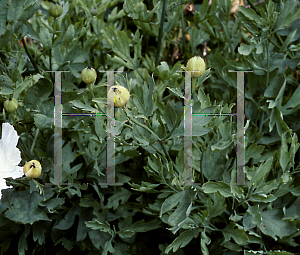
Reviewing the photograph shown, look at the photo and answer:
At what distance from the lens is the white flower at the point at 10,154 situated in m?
0.56

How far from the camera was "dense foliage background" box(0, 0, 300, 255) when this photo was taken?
64 cm

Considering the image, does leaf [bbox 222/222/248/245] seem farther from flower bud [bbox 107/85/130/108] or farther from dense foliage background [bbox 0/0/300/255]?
flower bud [bbox 107/85/130/108]

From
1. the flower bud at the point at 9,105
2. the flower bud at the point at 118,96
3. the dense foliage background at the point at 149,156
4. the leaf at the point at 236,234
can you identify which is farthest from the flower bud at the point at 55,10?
the leaf at the point at 236,234

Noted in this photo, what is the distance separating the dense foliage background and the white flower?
30mm

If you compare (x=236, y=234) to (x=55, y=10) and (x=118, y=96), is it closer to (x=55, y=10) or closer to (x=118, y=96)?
(x=118, y=96)

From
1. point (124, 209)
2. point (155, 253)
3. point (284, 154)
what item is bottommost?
point (155, 253)

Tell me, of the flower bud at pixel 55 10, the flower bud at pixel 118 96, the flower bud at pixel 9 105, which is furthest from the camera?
the flower bud at pixel 55 10

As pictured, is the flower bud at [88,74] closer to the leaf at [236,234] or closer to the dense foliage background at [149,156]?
the dense foliage background at [149,156]

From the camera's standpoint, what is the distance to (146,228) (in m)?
0.71

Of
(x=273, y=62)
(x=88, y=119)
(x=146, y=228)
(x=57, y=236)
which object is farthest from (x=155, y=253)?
(x=273, y=62)

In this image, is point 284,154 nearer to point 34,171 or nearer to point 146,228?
point 146,228

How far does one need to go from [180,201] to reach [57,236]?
269 millimetres

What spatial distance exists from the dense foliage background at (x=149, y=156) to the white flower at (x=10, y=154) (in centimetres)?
3

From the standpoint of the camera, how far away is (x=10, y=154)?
0.57m
